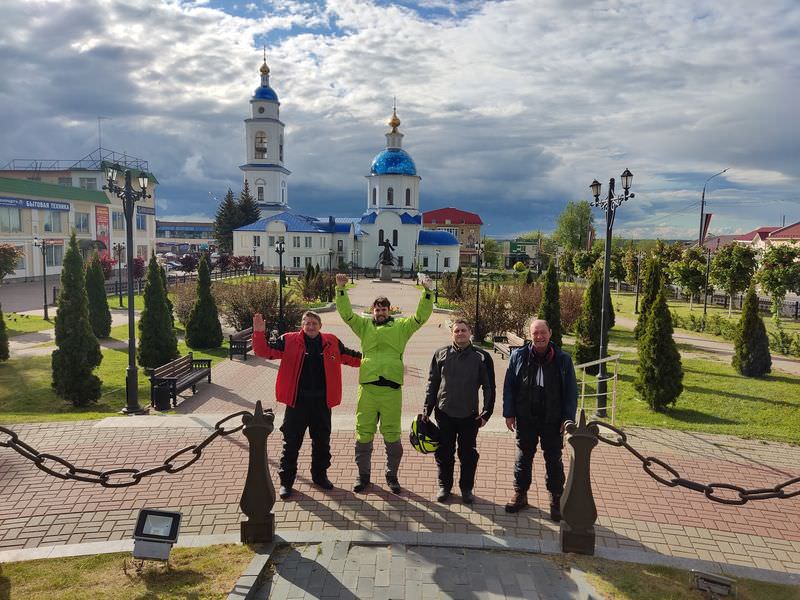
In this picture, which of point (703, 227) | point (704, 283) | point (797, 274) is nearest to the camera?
point (797, 274)

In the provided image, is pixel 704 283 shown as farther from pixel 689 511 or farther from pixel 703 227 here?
pixel 703 227

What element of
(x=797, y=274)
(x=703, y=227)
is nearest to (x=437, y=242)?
(x=703, y=227)

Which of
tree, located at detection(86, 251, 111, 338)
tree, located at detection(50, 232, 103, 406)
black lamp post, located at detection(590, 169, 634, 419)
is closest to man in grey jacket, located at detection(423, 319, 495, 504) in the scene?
black lamp post, located at detection(590, 169, 634, 419)

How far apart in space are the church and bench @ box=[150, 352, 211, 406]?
47696 mm

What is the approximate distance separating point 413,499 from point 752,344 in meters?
11.7

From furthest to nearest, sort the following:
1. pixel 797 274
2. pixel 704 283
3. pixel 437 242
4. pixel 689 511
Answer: pixel 437 242 → pixel 704 283 → pixel 797 274 → pixel 689 511

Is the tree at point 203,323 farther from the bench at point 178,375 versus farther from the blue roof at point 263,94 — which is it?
the blue roof at point 263,94

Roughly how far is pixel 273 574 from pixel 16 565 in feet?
6.43

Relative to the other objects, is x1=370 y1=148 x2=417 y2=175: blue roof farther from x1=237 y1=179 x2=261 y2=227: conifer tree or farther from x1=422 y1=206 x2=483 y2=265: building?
x1=422 y1=206 x2=483 y2=265: building

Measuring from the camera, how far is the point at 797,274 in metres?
22.5

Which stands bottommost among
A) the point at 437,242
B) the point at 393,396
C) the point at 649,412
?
the point at 649,412

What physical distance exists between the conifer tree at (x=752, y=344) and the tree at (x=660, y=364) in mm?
4608

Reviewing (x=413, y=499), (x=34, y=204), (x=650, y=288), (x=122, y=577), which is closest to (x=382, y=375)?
(x=413, y=499)

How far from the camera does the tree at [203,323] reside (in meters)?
16.4
